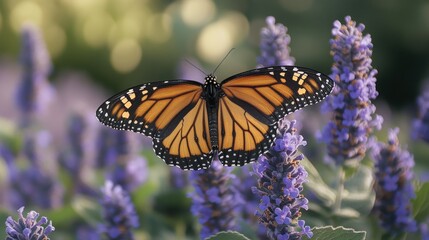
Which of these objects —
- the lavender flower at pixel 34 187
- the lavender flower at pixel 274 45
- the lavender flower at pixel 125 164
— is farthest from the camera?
the lavender flower at pixel 34 187

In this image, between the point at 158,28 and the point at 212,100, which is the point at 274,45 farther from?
the point at 158,28

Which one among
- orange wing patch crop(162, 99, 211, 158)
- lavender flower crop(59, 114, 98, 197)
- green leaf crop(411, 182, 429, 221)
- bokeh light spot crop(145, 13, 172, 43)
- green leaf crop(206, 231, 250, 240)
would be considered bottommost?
green leaf crop(206, 231, 250, 240)

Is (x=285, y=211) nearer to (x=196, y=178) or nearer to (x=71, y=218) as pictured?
(x=196, y=178)

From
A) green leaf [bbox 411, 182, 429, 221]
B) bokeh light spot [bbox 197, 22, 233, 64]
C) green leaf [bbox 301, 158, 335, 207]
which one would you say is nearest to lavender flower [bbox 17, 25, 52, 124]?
green leaf [bbox 301, 158, 335, 207]

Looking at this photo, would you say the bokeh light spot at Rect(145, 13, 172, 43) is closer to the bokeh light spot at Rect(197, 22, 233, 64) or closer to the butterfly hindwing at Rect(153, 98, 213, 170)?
the bokeh light spot at Rect(197, 22, 233, 64)

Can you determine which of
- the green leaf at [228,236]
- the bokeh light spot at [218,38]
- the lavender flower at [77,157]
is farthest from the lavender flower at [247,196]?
the bokeh light spot at [218,38]

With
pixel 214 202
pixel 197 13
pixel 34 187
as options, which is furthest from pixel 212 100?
pixel 197 13

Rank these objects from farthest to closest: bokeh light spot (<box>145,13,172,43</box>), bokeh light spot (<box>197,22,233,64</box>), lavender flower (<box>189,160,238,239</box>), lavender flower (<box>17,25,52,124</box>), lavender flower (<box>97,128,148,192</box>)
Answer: bokeh light spot (<box>145,13,172,43</box>) < bokeh light spot (<box>197,22,233,64</box>) < lavender flower (<box>17,25,52,124</box>) < lavender flower (<box>97,128,148,192</box>) < lavender flower (<box>189,160,238,239</box>)

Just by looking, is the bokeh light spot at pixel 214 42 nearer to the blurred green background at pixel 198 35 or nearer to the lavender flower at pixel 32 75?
the blurred green background at pixel 198 35
